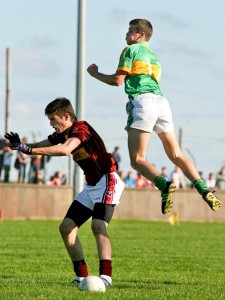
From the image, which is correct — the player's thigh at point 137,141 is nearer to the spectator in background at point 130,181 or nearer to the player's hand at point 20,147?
the player's hand at point 20,147

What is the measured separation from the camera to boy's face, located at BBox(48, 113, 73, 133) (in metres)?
10.9

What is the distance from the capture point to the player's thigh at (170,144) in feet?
39.2

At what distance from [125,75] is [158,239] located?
1177 centimetres

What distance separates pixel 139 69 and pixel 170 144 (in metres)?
1.03

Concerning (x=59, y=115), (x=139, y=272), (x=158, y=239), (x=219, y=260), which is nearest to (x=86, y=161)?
(x=59, y=115)

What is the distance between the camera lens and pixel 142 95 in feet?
38.0

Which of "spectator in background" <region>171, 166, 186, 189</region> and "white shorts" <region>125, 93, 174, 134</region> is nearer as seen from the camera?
"white shorts" <region>125, 93, 174, 134</region>

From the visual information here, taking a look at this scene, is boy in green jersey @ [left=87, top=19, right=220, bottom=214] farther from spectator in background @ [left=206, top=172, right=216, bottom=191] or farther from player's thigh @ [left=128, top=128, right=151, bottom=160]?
spectator in background @ [left=206, top=172, right=216, bottom=191]

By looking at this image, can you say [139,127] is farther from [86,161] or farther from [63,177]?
[63,177]

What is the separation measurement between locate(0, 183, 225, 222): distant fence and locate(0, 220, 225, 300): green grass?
423 inches

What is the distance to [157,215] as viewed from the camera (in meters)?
39.3

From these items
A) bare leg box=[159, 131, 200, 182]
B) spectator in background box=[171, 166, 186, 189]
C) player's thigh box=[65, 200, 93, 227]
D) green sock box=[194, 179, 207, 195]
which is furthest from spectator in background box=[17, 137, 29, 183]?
player's thigh box=[65, 200, 93, 227]

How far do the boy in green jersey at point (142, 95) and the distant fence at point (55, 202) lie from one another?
22845 mm

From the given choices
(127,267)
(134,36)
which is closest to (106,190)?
(134,36)
